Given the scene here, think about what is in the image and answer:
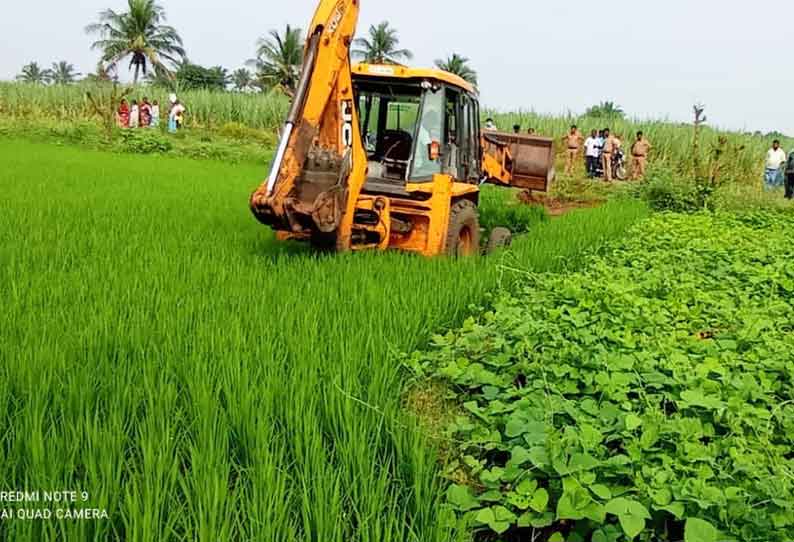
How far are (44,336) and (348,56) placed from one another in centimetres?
336

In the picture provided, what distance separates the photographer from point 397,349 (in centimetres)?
297

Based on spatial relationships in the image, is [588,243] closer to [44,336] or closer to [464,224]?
[464,224]

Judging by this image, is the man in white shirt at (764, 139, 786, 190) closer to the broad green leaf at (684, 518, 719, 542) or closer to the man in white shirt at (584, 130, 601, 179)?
the man in white shirt at (584, 130, 601, 179)

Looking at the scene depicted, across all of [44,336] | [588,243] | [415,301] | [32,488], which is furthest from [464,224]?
[32,488]

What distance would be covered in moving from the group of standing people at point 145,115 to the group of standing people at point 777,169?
17367mm

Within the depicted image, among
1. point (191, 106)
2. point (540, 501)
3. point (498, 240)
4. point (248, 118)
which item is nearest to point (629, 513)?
point (540, 501)

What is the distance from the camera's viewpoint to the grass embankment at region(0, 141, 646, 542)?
167 cm

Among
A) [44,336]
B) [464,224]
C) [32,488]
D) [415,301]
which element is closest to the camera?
[32,488]

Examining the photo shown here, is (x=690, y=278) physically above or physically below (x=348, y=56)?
below

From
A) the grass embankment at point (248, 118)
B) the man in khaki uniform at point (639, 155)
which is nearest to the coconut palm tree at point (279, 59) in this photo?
the grass embankment at point (248, 118)

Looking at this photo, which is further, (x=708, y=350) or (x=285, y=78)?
(x=285, y=78)

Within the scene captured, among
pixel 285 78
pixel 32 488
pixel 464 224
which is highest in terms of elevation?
pixel 285 78

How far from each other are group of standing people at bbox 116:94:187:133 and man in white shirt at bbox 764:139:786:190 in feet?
57.0

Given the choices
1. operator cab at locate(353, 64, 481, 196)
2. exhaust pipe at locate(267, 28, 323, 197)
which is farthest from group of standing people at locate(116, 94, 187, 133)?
exhaust pipe at locate(267, 28, 323, 197)
